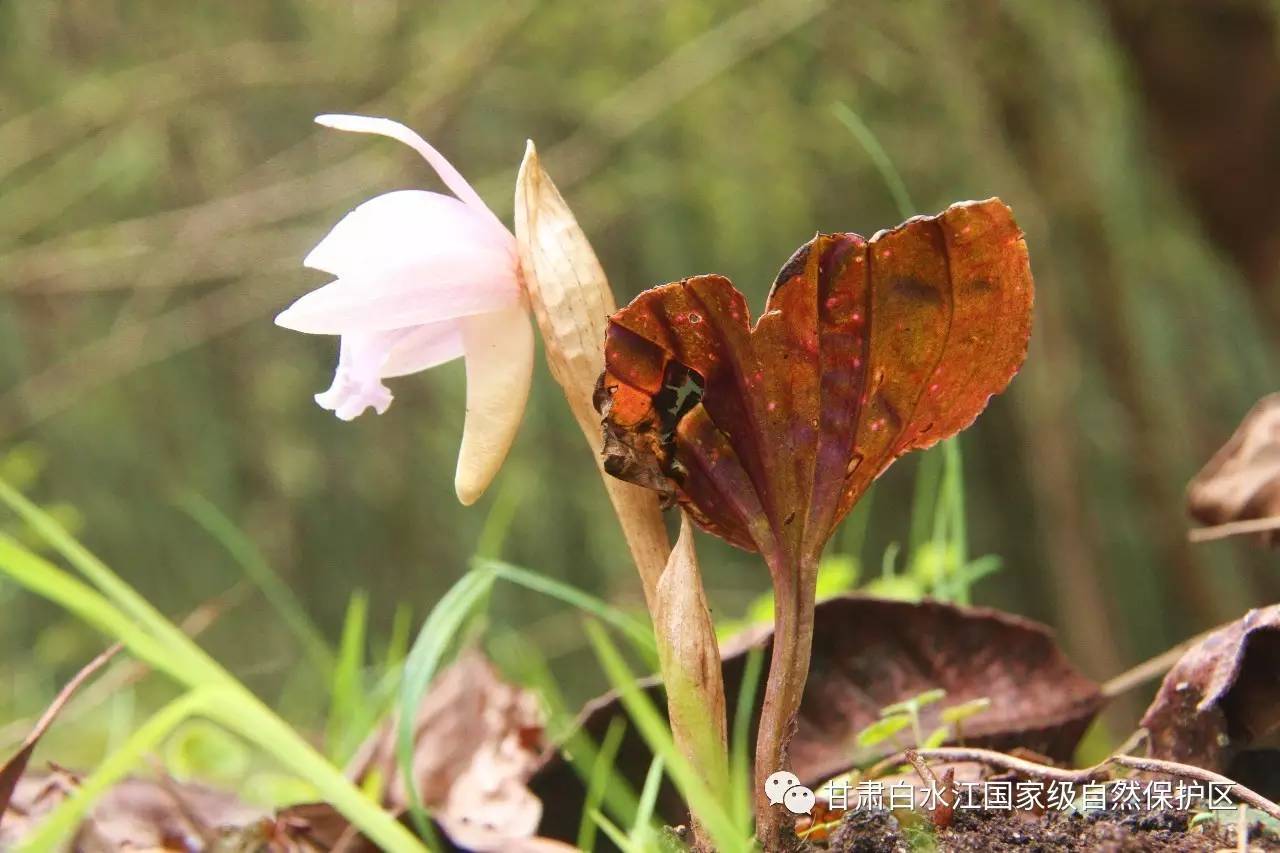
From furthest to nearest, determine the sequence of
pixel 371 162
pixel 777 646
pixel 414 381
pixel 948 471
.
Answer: pixel 414 381 < pixel 371 162 < pixel 948 471 < pixel 777 646

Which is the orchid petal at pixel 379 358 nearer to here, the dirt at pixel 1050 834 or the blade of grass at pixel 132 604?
the blade of grass at pixel 132 604

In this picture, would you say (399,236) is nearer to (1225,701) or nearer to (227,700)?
(227,700)

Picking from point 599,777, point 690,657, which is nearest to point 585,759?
point 599,777

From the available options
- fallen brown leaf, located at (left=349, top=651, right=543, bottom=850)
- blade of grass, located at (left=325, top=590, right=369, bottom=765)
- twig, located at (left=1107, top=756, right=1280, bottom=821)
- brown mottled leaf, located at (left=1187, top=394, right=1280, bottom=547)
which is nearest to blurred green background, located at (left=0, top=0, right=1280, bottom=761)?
blade of grass, located at (left=325, top=590, right=369, bottom=765)

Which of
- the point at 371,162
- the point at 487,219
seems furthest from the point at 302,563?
the point at 487,219

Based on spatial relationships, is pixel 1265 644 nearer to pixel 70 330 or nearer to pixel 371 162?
pixel 371 162

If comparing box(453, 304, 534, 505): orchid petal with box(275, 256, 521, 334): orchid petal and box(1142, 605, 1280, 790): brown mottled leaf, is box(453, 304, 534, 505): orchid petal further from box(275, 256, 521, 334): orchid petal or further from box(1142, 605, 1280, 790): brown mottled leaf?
box(1142, 605, 1280, 790): brown mottled leaf
